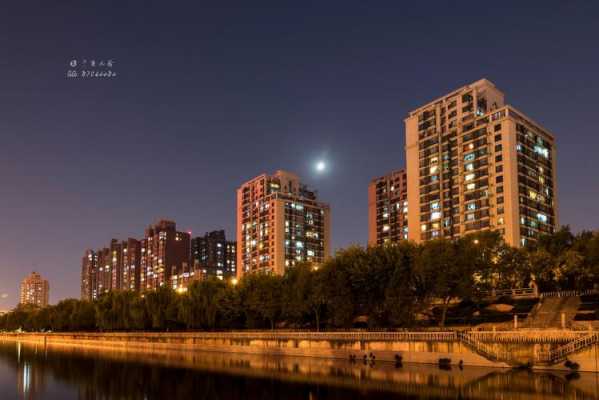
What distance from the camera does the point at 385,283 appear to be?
2734 inches

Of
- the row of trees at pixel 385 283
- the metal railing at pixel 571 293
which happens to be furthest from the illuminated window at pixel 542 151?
the metal railing at pixel 571 293

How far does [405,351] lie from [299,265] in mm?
29591

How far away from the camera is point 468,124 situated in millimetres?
139125

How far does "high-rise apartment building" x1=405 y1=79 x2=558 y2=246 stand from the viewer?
130625 millimetres

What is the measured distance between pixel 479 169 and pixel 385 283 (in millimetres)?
75831

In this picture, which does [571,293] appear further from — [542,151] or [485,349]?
[542,151]


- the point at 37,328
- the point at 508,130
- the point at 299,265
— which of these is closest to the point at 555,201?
the point at 508,130

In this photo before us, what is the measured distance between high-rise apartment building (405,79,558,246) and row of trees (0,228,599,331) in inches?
1505

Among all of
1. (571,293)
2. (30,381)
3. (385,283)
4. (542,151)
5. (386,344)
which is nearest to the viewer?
(30,381)

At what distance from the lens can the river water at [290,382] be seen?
129 ft

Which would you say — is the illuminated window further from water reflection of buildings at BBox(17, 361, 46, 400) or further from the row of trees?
water reflection of buildings at BBox(17, 361, 46, 400)

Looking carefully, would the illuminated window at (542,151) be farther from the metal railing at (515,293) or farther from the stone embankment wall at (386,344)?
the stone embankment wall at (386,344)

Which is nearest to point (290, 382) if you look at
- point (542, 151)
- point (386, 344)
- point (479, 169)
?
point (386, 344)

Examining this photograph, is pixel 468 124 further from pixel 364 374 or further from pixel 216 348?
pixel 364 374
